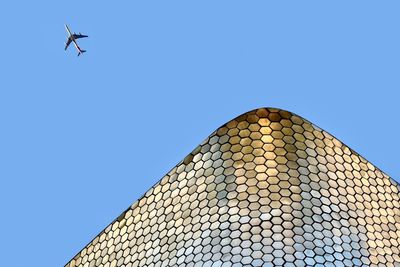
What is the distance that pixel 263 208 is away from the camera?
18172mm

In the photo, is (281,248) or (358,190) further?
(358,190)

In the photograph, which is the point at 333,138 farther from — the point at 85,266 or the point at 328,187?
the point at 85,266

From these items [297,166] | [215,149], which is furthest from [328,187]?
[215,149]

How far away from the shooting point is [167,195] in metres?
19.1

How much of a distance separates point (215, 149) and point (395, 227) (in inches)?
119

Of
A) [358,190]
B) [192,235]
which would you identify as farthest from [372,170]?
[192,235]

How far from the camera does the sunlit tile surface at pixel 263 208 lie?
17812 millimetres

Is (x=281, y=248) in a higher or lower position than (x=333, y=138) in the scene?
lower

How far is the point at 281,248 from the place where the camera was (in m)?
17.6

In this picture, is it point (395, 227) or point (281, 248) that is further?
point (395, 227)

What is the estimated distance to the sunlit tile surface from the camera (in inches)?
701

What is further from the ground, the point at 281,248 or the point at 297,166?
the point at 297,166

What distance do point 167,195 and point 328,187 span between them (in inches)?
98.8

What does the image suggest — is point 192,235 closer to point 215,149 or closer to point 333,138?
point 215,149
